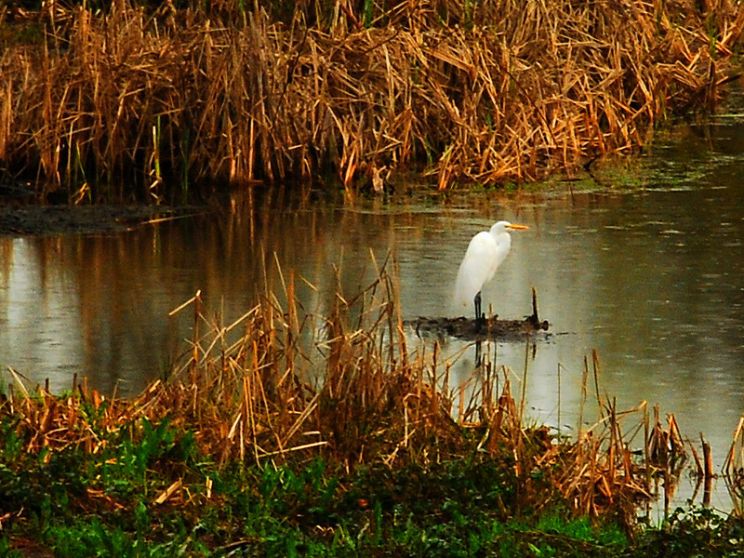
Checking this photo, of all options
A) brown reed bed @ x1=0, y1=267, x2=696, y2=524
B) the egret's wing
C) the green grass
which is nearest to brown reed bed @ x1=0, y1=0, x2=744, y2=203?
the egret's wing

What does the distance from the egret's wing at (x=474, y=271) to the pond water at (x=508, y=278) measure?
10.4 inches

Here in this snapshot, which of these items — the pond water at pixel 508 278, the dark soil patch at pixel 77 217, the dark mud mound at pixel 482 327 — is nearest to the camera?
the pond water at pixel 508 278

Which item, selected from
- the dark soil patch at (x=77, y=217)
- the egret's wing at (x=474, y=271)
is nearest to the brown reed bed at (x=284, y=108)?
the dark soil patch at (x=77, y=217)

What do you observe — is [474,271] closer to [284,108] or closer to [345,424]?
[345,424]

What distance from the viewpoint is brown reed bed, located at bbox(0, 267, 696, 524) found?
7270 millimetres

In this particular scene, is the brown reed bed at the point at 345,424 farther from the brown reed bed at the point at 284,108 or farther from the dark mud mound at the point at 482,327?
the brown reed bed at the point at 284,108

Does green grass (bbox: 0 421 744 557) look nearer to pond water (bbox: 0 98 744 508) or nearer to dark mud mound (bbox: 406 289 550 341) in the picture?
pond water (bbox: 0 98 744 508)

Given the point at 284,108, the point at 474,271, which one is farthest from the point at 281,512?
the point at 284,108

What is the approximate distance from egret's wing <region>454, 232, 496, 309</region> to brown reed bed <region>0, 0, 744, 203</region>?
4551mm

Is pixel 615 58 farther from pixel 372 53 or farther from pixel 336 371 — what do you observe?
pixel 336 371

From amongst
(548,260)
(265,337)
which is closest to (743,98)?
(548,260)

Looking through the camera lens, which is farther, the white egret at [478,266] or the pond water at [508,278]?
the white egret at [478,266]

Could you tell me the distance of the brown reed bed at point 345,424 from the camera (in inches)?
286

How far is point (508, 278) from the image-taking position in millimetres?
12539
